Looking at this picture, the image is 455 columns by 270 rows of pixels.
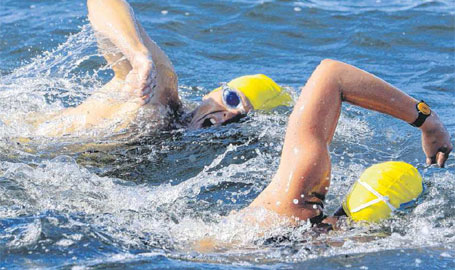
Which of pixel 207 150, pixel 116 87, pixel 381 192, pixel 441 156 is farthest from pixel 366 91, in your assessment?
pixel 116 87

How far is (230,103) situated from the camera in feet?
20.3

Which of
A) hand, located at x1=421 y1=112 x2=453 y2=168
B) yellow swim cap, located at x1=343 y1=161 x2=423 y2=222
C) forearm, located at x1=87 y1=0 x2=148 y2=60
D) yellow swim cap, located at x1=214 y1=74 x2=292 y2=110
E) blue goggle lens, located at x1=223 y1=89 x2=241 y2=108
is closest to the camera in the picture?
yellow swim cap, located at x1=343 y1=161 x2=423 y2=222

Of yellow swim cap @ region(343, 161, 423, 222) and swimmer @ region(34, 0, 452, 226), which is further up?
swimmer @ region(34, 0, 452, 226)

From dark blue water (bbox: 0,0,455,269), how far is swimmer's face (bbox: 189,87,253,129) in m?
0.11

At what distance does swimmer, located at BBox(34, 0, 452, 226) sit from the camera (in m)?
4.00

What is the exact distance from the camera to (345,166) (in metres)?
5.79

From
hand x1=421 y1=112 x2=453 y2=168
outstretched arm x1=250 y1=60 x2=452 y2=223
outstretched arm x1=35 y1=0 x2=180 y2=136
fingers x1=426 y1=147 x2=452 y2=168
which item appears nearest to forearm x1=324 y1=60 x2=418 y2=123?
outstretched arm x1=250 y1=60 x2=452 y2=223

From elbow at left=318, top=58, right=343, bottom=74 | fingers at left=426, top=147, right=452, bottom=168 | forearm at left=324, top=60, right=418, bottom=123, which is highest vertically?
elbow at left=318, top=58, right=343, bottom=74

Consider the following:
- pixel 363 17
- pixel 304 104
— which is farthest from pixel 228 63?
pixel 304 104

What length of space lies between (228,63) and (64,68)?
2879mm

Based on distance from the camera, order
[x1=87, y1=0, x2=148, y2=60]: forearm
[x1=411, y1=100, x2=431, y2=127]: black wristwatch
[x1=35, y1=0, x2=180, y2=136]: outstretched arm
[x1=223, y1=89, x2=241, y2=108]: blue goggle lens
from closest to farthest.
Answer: [x1=411, y1=100, x2=431, y2=127]: black wristwatch → [x1=87, y1=0, x2=148, y2=60]: forearm → [x1=35, y1=0, x2=180, y2=136]: outstretched arm → [x1=223, y1=89, x2=241, y2=108]: blue goggle lens

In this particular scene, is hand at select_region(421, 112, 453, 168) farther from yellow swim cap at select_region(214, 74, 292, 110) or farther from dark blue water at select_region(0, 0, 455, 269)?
yellow swim cap at select_region(214, 74, 292, 110)

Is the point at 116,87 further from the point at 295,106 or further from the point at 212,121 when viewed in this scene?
the point at 295,106

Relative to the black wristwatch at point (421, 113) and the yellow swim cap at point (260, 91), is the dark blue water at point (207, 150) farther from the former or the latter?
the black wristwatch at point (421, 113)
